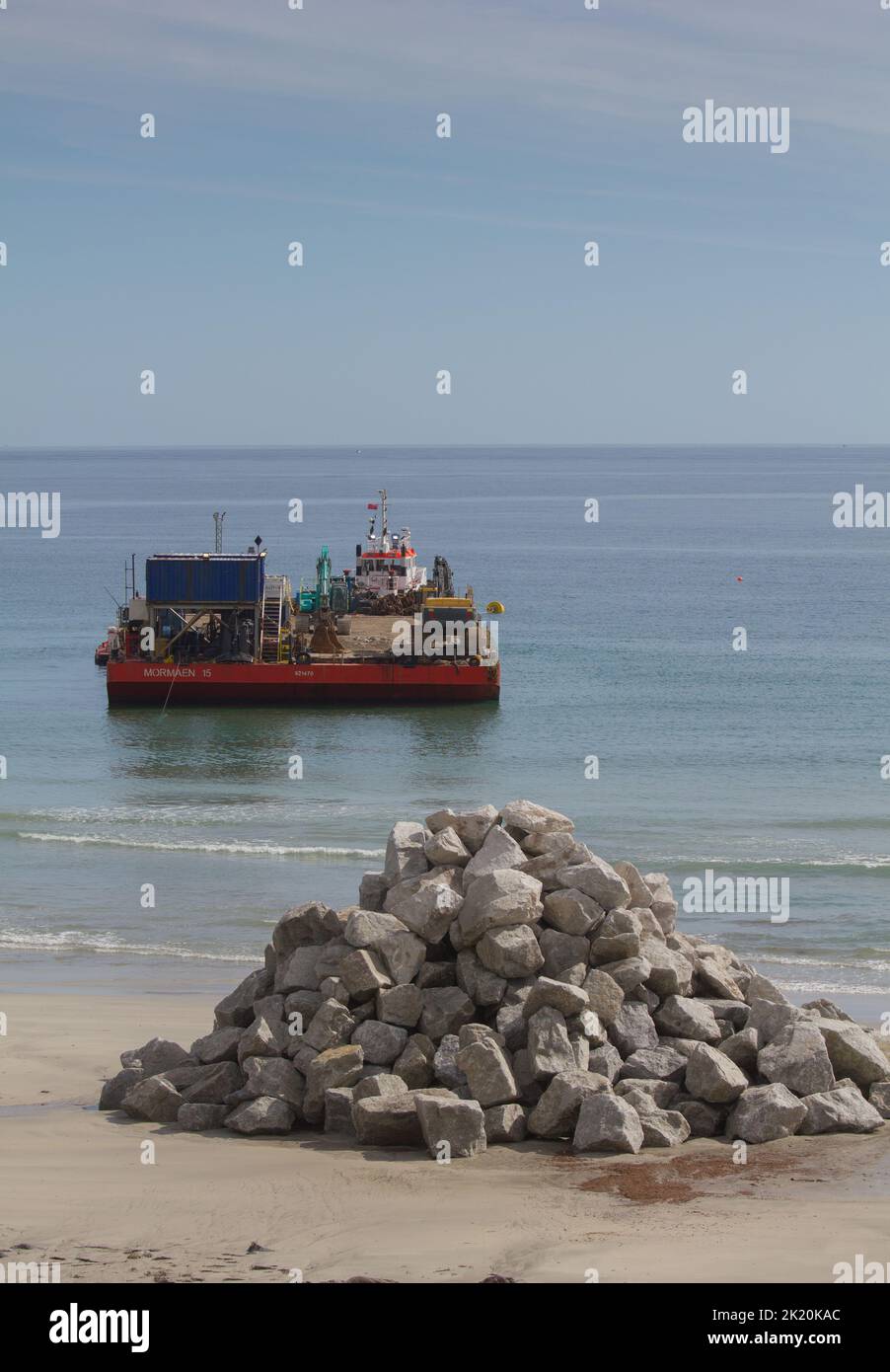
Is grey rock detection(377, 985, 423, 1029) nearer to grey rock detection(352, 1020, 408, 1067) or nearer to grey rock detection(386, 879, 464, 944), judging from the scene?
grey rock detection(352, 1020, 408, 1067)

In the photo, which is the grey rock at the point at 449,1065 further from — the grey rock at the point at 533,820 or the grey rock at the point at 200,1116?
the grey rock at the point at 533,820

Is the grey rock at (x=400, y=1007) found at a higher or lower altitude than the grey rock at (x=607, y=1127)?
higher

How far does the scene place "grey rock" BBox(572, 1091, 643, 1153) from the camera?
1134 cm

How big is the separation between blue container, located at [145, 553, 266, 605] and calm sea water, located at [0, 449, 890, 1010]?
322 centimetres

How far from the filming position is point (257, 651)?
4516cm

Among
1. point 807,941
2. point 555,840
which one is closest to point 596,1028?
point 555,840

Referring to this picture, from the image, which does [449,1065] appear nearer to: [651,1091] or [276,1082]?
[276,1082]

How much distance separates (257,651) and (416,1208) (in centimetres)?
3546

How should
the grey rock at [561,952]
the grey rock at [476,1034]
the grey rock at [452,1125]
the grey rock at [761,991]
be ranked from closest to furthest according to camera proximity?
the grey rock at [452,1125] < the grey rock at [476,1034] < the grey rock at [561,952] < the grey rock at [761,991]

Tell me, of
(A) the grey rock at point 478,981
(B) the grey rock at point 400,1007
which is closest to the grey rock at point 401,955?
(B) the grey rock at point 400,1007

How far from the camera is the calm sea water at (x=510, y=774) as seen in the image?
2139 centimetres

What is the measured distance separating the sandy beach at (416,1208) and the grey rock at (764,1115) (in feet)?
0.43

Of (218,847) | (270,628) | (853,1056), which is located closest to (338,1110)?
(853,1056)
